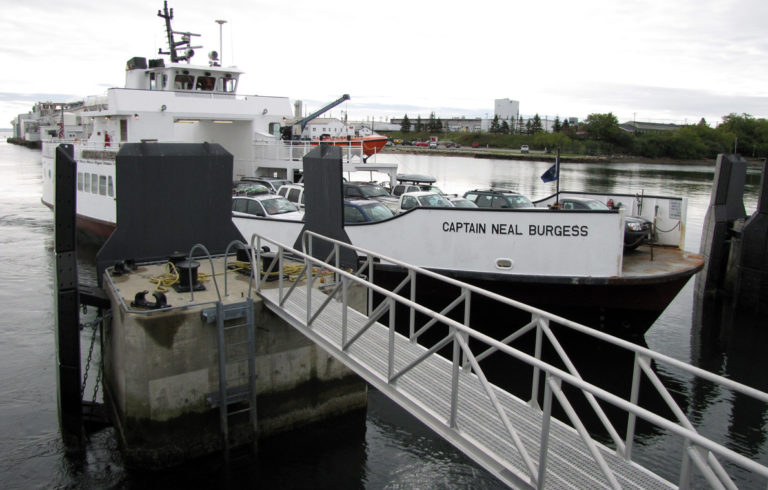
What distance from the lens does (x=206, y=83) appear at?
25750mm

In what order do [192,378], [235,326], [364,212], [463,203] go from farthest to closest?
[463,203] → [364,212] → [235,326] → [192,378]

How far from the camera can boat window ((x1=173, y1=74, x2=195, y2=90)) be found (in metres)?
25.1

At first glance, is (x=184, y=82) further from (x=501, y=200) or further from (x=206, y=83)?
(x=501, y=200)

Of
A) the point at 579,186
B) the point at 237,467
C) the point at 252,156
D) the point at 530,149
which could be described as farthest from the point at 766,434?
the point at 530,149

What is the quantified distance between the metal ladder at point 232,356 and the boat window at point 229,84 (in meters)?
19.3

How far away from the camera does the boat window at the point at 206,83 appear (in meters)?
25.7

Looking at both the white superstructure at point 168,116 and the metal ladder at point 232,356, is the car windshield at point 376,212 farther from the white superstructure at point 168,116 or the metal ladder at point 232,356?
the white superstructure at point 168,116

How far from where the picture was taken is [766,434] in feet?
35.5

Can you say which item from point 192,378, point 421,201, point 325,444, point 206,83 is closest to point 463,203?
point 421,201

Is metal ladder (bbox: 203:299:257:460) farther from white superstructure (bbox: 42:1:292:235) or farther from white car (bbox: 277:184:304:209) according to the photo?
white superstructure (bbox: 42:1:292:235)

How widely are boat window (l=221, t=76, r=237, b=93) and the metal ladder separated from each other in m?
19.3

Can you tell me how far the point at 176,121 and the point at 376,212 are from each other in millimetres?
12673

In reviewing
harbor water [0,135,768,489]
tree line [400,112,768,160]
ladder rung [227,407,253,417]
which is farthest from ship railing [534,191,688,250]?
tree line [400,112,768,160]

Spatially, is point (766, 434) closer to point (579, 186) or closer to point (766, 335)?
point (766, 335)
